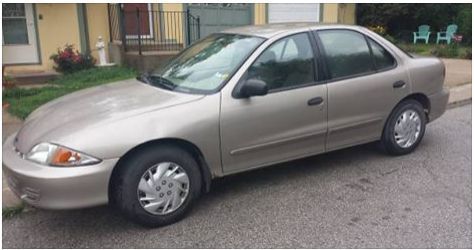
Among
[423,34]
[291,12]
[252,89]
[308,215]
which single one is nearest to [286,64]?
[252,89]

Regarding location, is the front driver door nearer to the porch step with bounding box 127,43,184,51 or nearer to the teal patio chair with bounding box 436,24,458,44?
the porch step with bounding box 127,43,184,51

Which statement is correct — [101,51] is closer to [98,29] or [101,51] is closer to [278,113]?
[98,29]

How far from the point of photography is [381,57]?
4520 millimetres

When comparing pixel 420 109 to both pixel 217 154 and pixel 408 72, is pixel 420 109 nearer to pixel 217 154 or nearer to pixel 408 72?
pixel 408 72

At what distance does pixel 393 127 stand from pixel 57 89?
227 inches

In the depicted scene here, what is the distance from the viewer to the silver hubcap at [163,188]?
3.26m

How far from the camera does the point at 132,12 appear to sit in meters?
10.6

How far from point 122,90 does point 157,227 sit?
129cm

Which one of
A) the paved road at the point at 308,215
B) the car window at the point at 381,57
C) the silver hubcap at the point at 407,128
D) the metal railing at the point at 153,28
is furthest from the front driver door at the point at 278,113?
the metal railing at the point at 153,28

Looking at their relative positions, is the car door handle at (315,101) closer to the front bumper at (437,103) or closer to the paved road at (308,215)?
the paved road at (308,215)

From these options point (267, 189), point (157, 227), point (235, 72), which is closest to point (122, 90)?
point (235, 72)

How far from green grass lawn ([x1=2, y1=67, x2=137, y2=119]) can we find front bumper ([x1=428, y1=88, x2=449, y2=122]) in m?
5.11

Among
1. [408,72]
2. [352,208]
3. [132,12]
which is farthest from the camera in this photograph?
[132,12]

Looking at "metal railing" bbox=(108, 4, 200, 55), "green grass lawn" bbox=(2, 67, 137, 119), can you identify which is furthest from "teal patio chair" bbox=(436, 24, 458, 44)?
"green grass lawn" bbox=(2, 67, 137, 119)
